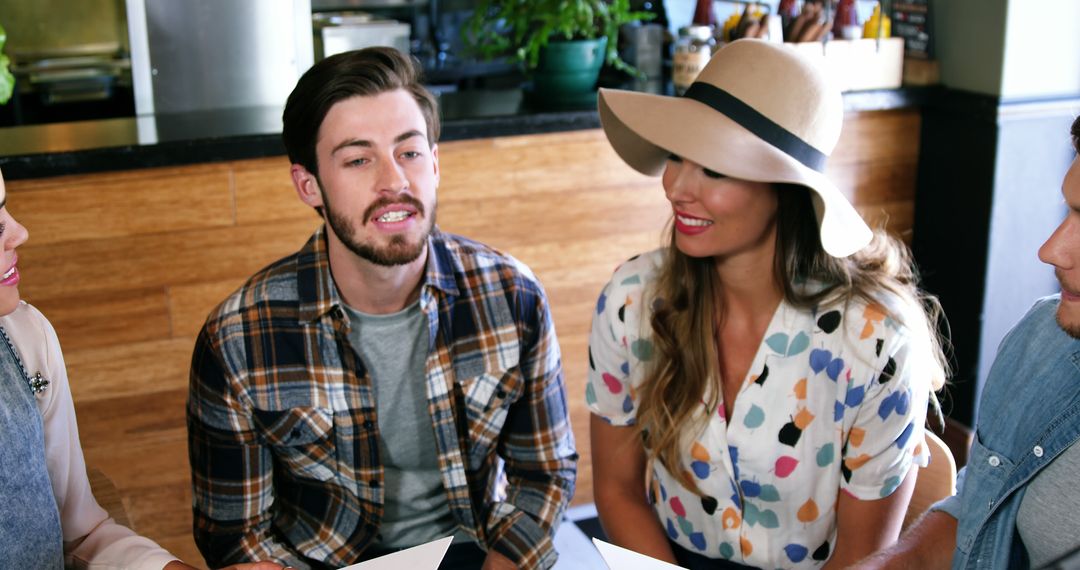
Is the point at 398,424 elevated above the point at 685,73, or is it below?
below

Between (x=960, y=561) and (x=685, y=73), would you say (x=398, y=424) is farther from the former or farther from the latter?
(x=685, y=73)

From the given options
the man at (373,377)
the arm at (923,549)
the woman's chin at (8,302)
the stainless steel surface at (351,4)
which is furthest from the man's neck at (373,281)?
the stainless steel surface at (351,4)

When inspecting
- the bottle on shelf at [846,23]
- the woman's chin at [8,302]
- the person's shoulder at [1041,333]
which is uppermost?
the bottle on shelf at [846,23]

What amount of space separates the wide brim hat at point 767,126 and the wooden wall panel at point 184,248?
43.6 inches

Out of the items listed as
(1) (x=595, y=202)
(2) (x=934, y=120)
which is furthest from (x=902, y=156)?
(1) (x=595, y=202)

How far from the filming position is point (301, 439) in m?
1.78

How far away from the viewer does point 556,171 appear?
9.29 ft

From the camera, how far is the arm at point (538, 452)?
6.11ft

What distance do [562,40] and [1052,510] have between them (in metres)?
2.00

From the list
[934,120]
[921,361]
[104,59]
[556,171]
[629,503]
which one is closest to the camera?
[921,361]

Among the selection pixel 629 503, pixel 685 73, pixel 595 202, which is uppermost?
pixel 685 73

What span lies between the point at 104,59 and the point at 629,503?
12.0 ft

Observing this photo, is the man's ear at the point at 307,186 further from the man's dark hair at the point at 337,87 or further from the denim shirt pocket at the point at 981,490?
the denim shirt pocket at the point at 981,490

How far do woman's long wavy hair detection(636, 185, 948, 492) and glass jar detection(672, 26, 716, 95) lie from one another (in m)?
1.23
